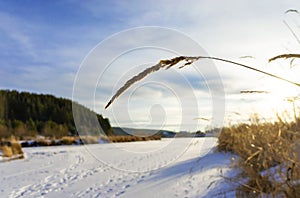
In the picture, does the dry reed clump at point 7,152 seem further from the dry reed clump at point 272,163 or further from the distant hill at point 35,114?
the distant hill at point 35,114

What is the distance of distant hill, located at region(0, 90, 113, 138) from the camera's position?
2891cm

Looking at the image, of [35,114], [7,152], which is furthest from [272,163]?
[35,114]

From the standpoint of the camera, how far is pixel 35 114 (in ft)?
115

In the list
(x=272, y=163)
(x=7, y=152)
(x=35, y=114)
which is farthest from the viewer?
(x=35, y=114)

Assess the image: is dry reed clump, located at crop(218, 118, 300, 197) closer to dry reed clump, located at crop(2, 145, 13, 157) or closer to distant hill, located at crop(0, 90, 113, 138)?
dry reed clump, located at crop(2, 145, 13, 157)

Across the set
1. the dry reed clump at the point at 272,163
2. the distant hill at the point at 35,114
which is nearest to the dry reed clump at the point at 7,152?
the dry reed clump at the point at 272,163

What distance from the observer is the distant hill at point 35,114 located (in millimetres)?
28906

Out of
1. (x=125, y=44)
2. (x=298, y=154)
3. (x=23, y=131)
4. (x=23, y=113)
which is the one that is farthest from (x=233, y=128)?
(x=23, y=113)

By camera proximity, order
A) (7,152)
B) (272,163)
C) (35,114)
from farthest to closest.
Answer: (35,114) → (7,152) → (272,163)

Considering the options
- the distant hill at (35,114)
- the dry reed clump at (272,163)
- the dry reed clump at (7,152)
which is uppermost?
the distant hill at (35,114)

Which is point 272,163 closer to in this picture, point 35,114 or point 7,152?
point 7,152

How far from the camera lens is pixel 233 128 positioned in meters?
5.41

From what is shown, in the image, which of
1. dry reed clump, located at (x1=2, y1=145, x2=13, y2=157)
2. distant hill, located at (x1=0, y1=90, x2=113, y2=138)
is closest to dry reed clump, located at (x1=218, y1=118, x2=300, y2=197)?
dry reed clump, located at (x1=2, y1=145, x2=13, y2=157)

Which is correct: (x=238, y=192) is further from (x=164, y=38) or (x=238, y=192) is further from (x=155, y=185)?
(x=164, y=38)
